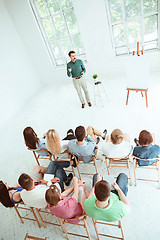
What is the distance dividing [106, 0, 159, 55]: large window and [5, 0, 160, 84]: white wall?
0.26 m

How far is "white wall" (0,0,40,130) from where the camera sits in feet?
18.6

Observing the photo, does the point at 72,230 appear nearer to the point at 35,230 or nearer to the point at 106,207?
the point at 35,230

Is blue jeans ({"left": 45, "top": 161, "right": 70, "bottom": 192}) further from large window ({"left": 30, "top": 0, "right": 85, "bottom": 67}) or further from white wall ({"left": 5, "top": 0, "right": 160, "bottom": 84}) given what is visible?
large window ({"left": 30, "top": 0, "right": 85, "bottom": 67})

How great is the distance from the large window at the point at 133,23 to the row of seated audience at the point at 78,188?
11.7ft

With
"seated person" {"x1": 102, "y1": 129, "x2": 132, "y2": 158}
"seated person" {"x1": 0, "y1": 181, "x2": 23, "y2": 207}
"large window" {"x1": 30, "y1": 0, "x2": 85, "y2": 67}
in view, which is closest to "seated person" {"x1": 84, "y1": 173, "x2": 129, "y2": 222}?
"seated person" {"x1": 102, "y1": 129, "x2": 132, "y2": 158}

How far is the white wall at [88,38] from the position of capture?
5.18 m

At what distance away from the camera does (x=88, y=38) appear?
5629 mm

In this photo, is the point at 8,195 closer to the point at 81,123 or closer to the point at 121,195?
the point at 121,195

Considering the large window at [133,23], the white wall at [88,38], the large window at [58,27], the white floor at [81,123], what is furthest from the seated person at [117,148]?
the large window at [58,27]

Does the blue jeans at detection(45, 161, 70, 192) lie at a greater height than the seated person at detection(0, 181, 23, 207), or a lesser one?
Result: lesser

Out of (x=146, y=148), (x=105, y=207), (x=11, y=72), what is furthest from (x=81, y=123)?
(x=11, y=72)

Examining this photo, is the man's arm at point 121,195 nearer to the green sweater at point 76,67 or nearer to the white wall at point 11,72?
the green sweater at point 76,67

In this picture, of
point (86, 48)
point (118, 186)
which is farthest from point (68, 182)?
point (86, 48)

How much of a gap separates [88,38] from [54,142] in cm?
411
